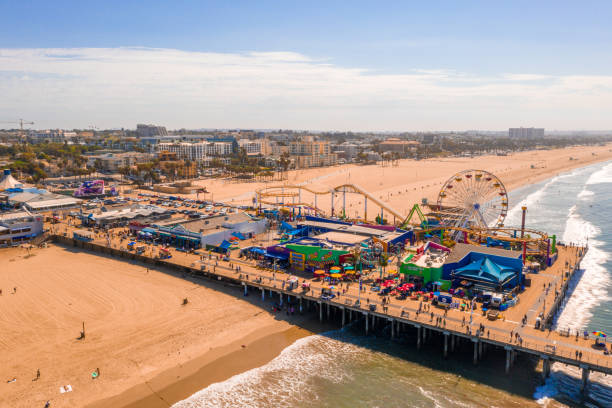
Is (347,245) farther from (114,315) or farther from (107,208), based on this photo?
(107,208)

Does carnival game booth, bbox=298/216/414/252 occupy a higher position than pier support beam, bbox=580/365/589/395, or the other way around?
carnival game booth, bbox=298/216/414/252

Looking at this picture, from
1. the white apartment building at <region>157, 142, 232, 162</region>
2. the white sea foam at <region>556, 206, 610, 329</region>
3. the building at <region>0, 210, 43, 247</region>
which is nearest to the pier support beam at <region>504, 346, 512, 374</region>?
the white sea foam at <region>556, 206, 610, 329</region>

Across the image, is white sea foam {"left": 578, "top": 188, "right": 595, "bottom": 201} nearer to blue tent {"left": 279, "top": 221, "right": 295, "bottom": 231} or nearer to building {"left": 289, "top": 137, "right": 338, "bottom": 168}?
blue tent {"left": 279, "top": 221, "right": 295, "bottom": 231}

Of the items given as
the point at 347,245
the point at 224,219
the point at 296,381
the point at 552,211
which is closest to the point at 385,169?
the point at 552,211

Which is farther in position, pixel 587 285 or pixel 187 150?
pixel 187 150

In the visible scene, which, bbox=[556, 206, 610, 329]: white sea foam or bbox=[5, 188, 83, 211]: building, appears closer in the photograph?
bbox=[556, 206, 610, 329]: white sea foam

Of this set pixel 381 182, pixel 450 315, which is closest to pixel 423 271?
pixel 450 315

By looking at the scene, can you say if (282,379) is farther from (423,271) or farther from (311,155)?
(311,155)
